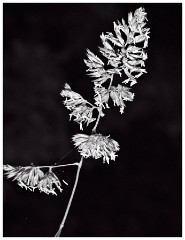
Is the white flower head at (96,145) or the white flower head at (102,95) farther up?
the white flower head at (102,95)

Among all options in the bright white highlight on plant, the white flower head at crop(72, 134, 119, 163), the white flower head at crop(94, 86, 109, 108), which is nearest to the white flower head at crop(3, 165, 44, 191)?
the bright white highlight on plant

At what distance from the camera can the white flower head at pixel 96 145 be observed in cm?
127

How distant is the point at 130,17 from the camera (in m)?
1.33

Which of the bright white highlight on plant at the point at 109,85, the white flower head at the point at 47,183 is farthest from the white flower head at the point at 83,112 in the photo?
the white flower head at the point at 47,183

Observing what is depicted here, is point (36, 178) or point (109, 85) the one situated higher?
point (109, 85)

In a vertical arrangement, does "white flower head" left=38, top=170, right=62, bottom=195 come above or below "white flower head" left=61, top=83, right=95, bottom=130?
below

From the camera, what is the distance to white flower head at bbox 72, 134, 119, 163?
4.16ft

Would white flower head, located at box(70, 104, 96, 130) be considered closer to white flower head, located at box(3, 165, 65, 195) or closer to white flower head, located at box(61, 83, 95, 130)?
white flower head, located at box(61, 83, 95, 130)

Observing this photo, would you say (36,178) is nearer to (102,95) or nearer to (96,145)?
(96,145)

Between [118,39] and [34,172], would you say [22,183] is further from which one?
[118,39]

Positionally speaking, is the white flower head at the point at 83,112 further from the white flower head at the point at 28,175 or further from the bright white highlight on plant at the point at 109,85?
the white flower head at the point at 28,175

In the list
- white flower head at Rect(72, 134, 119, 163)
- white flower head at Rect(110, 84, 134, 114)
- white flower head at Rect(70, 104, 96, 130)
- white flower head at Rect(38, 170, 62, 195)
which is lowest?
white flower head at Rect(38, 170, 62, 195)

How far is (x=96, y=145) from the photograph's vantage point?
1.27 m

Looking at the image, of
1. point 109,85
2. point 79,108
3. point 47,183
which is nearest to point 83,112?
point 79,108
